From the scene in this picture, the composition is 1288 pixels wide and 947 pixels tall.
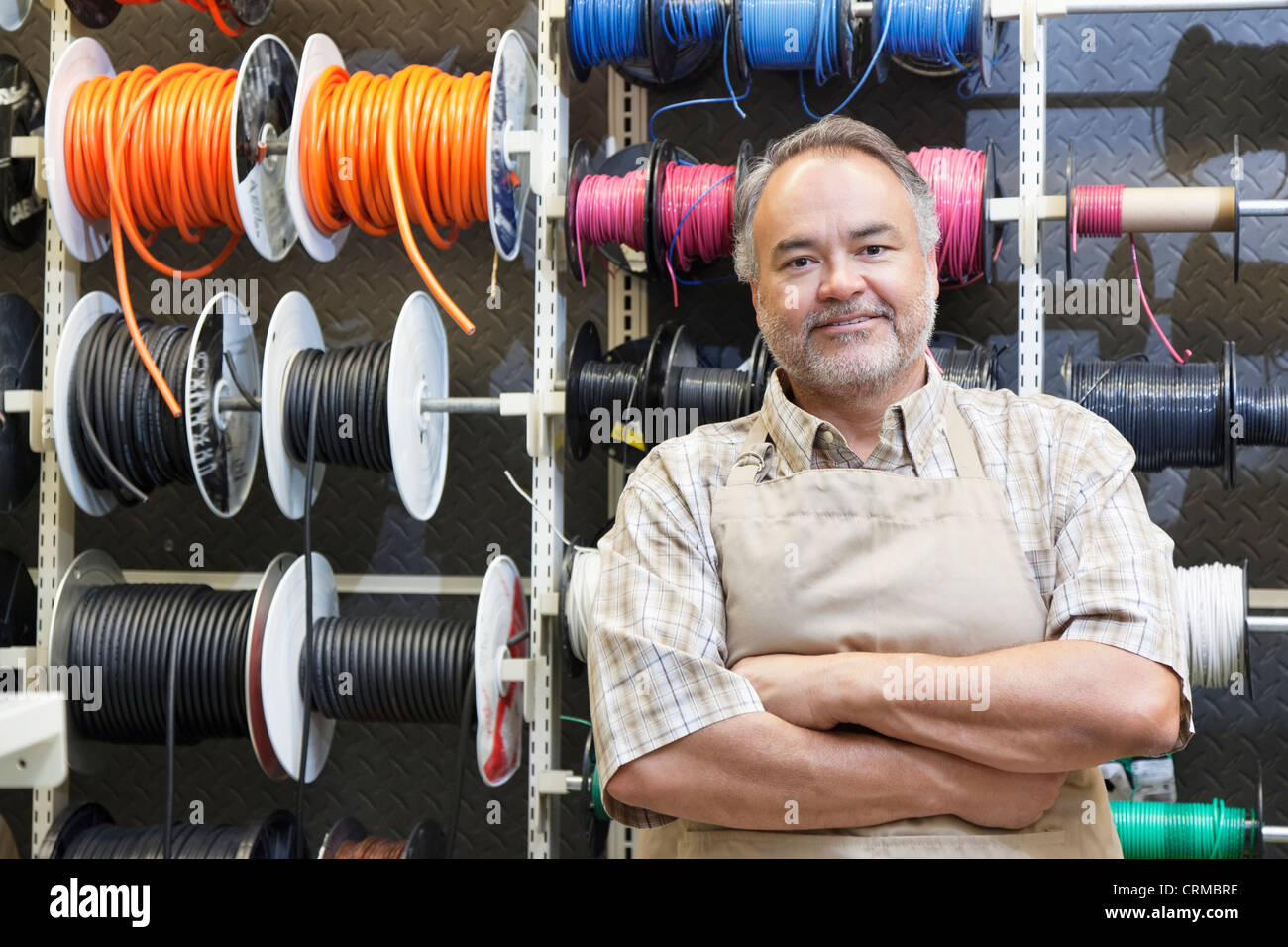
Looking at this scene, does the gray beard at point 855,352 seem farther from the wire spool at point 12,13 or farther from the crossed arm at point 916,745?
the wire spool at point 12,13

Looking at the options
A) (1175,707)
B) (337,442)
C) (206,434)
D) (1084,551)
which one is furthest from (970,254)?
(206,434)

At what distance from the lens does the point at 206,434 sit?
3.05 metres

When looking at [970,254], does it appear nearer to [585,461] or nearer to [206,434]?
[585,461]

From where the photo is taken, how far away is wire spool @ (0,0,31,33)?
10.1 ft

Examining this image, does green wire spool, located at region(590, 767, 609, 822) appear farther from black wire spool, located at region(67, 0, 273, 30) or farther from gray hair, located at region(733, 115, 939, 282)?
black wire spool, located at region(67, 0, 273, 30)

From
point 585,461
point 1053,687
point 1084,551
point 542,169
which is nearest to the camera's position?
point 1053,687

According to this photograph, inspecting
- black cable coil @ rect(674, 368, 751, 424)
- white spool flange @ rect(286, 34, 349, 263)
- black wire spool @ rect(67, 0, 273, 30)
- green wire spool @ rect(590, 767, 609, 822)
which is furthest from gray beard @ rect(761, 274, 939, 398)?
black wire spool @ rect(67, 0, 273, 30)

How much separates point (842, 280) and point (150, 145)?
84.5 inches

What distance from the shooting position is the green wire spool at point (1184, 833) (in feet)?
9.09

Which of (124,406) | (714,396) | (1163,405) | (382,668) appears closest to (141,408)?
(124,406)

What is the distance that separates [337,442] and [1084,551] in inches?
80.2

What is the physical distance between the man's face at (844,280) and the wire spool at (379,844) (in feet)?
5.97

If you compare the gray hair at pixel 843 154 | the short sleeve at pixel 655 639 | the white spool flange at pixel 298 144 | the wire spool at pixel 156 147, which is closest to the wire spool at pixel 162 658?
the wire spool at pixel 156 147

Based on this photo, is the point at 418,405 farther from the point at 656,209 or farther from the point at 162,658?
the point at 162,658
